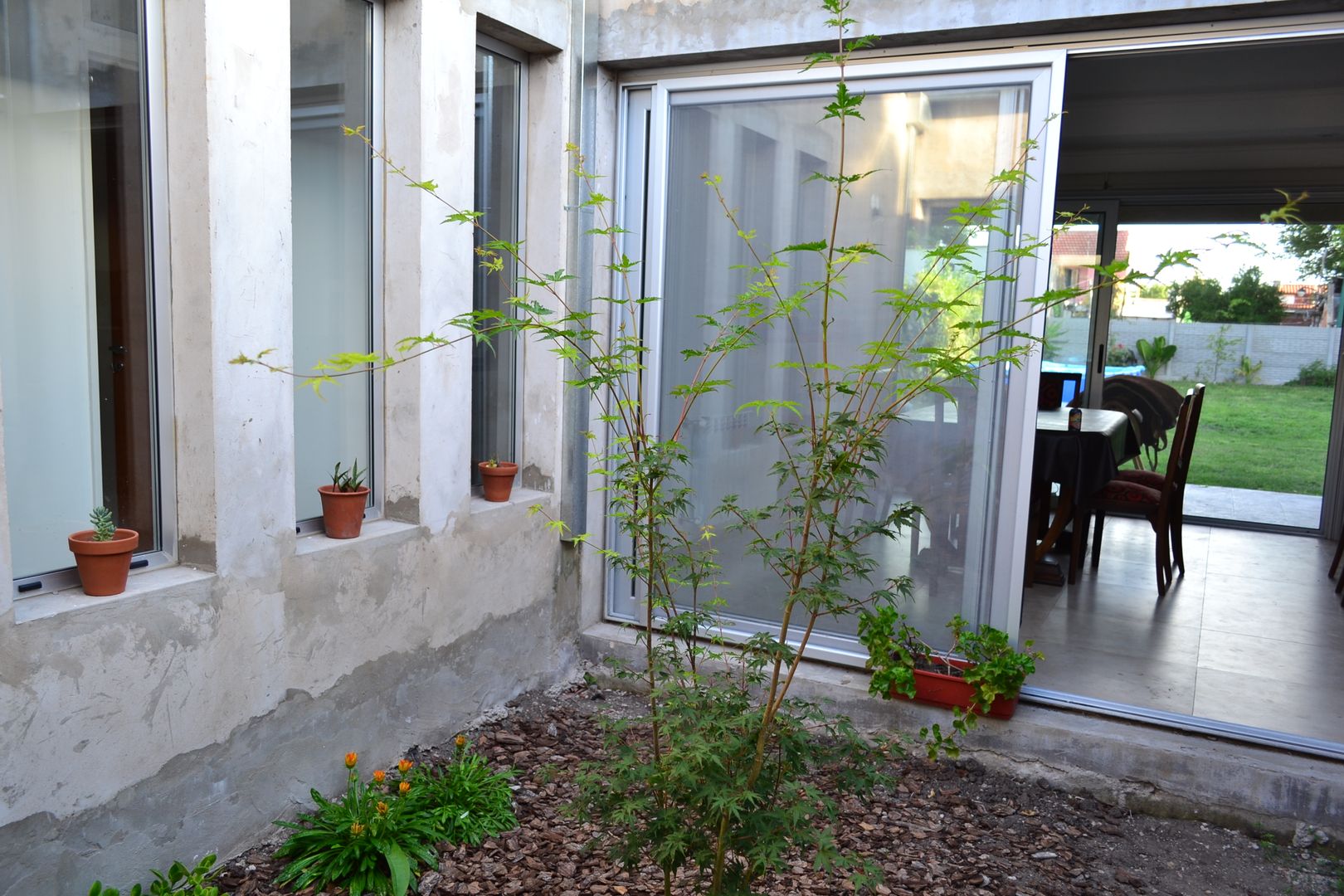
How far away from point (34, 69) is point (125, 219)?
40cm

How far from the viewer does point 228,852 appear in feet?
9.36

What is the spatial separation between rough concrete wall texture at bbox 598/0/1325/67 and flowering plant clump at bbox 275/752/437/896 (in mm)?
2881

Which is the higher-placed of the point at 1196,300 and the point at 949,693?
the point at 1196,300

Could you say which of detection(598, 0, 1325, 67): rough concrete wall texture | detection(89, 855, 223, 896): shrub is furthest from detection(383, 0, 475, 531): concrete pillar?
detection(89, 855, 223, 896): shrub

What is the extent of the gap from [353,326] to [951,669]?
8.15 ft

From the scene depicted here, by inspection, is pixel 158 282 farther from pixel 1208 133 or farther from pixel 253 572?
pixel 1208 133

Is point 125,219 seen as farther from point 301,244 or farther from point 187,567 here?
point 187,567

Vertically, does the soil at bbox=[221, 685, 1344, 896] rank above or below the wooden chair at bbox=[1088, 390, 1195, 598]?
below

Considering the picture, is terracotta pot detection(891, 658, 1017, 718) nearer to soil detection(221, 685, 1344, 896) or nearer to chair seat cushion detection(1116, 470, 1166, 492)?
soil detection(221, 685, 1344, 896)

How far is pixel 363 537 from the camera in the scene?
3.30 meters

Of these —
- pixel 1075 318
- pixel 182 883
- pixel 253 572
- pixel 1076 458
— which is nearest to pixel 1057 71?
pixel 1076 458

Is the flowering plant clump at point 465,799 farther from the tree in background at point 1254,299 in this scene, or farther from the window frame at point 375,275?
the tree in background at point 1254,299

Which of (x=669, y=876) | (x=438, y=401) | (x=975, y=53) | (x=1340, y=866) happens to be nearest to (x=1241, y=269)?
(x=975, y=53)

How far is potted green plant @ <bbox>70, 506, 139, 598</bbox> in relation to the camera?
2465mm
